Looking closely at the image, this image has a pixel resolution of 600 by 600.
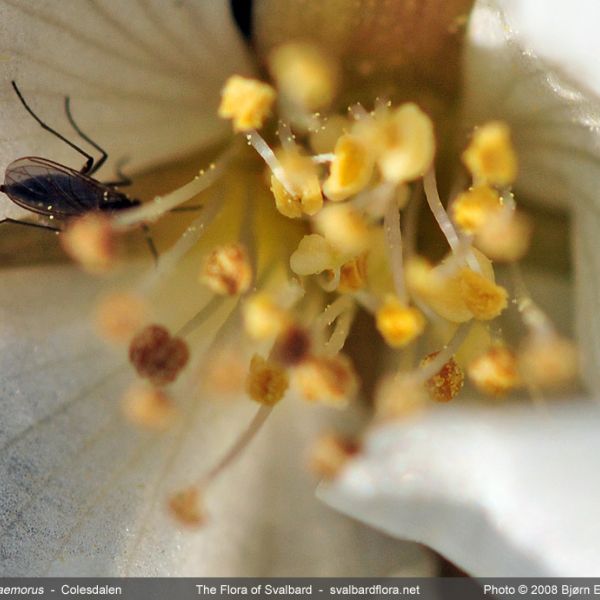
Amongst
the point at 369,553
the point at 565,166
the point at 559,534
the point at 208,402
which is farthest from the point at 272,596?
the point at 565,166

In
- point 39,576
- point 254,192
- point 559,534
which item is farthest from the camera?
point 254,192

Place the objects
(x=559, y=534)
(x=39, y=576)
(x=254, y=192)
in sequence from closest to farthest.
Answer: (x=559, y=534), (x=39, y=576), (x=254, y=192)

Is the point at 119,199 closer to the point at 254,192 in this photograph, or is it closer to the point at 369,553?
the point at 254,192

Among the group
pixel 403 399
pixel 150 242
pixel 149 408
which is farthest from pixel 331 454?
pixel 150 242

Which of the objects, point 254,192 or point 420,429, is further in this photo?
point 254,192

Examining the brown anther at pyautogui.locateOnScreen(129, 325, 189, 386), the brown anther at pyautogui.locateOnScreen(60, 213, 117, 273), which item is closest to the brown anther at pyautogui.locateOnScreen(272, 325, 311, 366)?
the brown anther at pyautogui.locateOnScreen(129, 325, 189, 386)

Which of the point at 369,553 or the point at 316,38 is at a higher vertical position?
the point at 316,38

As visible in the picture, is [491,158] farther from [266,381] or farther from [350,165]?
[266,381]
